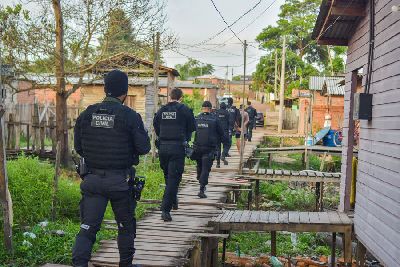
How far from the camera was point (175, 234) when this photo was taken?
7238mm

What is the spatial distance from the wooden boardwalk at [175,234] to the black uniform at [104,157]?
108 cm

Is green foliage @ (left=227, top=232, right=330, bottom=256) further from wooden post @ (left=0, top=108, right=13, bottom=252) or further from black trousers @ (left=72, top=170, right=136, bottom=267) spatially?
black trousers @ (left=72, top=170, right=136, bottom=267)

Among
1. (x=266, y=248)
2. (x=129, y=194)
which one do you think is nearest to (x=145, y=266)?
(x=129, y=194)

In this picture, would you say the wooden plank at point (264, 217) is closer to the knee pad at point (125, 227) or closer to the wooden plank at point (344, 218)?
the wooden plank at point (344, 218)

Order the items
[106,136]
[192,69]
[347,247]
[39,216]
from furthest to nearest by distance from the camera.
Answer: [192,69]
[347,247]
[39,216]
[106,136]

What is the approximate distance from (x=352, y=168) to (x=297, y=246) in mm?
2803

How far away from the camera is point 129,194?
16.6 ft

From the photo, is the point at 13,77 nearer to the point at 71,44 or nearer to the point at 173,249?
the point at 71,44

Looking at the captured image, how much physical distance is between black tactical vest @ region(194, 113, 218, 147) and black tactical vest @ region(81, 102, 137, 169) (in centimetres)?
446

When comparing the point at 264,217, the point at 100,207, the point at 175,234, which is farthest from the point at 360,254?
the point at 100,207

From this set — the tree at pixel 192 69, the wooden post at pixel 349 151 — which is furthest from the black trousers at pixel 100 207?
the tree at pixel 192 69

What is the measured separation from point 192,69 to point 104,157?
9280 centimetres

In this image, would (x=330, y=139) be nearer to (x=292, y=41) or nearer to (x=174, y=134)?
(x=174, y=134)

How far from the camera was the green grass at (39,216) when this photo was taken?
6168 millimetres
